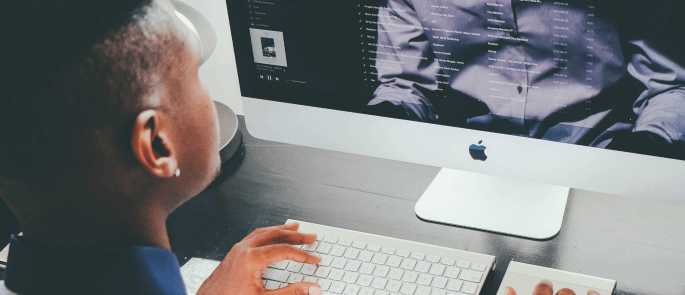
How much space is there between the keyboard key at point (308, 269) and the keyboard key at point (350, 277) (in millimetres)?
44

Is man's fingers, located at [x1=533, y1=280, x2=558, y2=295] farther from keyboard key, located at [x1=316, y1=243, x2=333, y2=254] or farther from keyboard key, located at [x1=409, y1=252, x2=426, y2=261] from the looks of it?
keyboard key, located at [x1=316, y1=243, x2=333, y2=254]

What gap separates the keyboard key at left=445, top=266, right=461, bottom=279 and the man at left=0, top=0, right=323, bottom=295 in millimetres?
322

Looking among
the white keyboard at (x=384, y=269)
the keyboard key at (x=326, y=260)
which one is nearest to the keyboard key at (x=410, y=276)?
the white keyboard at (x=384, y=269)

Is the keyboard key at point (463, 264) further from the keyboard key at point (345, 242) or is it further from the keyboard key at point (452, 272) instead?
the keyboard key at point (345, 242)

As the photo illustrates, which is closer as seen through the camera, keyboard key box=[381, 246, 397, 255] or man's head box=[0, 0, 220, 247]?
man's head box=[0, 0, 220, 247]

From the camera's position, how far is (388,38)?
0.76 meters

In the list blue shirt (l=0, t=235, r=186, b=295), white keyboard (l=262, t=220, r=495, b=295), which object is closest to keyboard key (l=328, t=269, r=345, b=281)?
white keyboard (l=262, t=220, r=495, b=295)

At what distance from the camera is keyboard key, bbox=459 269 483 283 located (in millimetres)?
714

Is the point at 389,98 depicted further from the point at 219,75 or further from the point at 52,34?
the point at 219,75

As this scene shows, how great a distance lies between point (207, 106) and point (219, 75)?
2.49ft

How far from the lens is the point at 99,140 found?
19.9 inches

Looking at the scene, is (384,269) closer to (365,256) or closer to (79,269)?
(365,256)

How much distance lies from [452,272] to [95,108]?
47 centimetres

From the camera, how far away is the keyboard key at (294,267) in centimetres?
75
